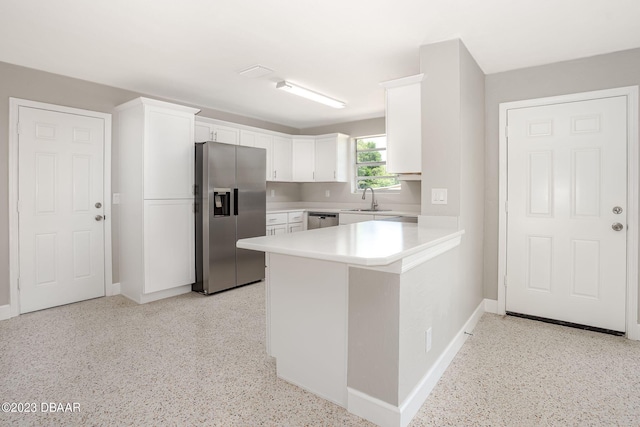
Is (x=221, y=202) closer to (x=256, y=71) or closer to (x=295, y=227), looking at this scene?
(x=256, y=71)

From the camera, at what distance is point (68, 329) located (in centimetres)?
299

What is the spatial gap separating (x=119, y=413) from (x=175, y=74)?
307cm

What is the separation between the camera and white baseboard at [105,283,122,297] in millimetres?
3967

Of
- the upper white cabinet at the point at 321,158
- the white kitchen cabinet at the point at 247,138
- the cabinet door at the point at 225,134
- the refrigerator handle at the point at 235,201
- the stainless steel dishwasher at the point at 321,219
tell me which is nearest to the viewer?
the refrigerator handle at the point at 235,201

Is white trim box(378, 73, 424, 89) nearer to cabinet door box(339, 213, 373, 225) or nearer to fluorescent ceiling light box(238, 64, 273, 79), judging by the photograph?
fluorescent ceiling light box(238, 64, 273, 79)

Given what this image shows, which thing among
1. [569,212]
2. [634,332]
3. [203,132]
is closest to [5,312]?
[203,132]

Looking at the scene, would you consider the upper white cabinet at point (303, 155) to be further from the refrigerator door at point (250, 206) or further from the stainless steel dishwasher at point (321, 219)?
the refrigerator door at point (250, 206)

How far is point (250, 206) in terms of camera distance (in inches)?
175

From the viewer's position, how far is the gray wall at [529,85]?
2.89 m

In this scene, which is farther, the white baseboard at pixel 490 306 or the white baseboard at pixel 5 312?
the white baseboard at pixel 490 306

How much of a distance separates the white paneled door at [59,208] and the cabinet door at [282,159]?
2.47m

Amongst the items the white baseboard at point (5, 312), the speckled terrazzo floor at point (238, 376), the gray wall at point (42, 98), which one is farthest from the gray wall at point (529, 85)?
the white baseboard at point (5, 312)

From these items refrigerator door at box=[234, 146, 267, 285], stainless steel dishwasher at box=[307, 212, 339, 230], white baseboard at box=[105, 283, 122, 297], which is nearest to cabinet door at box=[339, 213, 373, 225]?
stainless steel dishwasher at box=[307, 212, 339, 230]

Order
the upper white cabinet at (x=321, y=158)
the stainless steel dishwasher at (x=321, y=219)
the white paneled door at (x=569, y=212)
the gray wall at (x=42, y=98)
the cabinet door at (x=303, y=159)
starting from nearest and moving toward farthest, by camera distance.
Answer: the white paneled door at (x=569, y=212) → the gray wall at (x=42, y=98) → the stainless steel dishwasher at (x=321, y=219) → the upper white cabinet at (x=321, y=158) → the cabinet door at (x=303, y=159)
